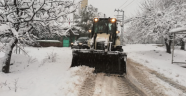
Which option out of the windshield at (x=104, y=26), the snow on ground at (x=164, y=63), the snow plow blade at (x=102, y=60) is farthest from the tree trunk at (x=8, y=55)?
the snow on ground at (x=164, y=63)

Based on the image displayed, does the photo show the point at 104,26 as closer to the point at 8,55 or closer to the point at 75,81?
the point at 75,81

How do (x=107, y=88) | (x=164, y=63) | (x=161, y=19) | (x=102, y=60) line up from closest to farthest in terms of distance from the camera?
(x=107, y=88) → (x=102, y=60) → (x=164, y=63) → (x=161, y=19)

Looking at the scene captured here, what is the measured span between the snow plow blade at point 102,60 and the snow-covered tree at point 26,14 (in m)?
1.99

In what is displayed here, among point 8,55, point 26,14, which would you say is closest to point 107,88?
point 26,14

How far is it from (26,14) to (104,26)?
4403 mm

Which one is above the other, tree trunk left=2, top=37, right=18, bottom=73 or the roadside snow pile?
tree trunk left=2, top=37, right=18, bottom=73

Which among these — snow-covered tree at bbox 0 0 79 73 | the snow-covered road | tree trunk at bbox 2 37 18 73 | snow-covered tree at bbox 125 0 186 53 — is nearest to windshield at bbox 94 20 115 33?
snow-covered tree at bbox 0 0 79 73

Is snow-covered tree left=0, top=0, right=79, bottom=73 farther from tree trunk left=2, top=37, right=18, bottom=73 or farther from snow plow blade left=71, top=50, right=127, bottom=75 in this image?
snow plow blade left=71, top=50, right=127, bottom=75

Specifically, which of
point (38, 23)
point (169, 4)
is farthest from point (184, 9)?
point (38, 23)

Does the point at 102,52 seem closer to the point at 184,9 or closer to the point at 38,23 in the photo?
the point at 38,23

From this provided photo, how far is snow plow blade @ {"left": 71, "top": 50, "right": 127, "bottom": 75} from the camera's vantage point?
632 cm

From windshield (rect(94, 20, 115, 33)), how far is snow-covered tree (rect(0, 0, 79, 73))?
2.60m

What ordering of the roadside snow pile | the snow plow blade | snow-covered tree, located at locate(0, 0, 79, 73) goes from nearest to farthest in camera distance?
1. the roadside snow pile
2. snow-covered tree, located at locate(0, 0, 79, 73)
3. the snow plow blade

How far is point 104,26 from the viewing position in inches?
327
